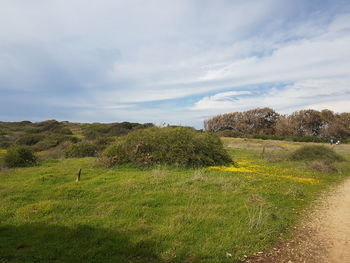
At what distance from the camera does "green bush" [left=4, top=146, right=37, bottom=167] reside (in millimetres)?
15449

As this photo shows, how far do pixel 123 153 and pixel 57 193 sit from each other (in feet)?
22.6

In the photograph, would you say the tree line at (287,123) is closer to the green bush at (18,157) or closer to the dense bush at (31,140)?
the dense bush at (31,140)

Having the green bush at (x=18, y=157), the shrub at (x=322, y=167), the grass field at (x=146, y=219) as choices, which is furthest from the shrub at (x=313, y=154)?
the green bush at (x=18, y=157)

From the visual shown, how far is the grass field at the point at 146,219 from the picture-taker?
468cm

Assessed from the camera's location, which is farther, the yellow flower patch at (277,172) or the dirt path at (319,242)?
the yellow flower patch at (277,172)

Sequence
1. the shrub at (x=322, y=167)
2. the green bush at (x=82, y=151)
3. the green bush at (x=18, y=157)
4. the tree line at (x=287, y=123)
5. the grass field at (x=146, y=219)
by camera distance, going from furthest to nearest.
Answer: the tree line at (x=287, y=123), the green bush at (x=82, y=151), the green bush at (x=18, y=157), the shrub at (x=322, y=167), the grass field at (x=146, y=219)

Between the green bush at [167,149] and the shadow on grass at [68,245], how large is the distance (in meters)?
8.98

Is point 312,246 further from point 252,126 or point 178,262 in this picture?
point 252,126

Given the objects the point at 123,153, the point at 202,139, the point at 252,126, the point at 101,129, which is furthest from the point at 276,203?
the point at 252,126

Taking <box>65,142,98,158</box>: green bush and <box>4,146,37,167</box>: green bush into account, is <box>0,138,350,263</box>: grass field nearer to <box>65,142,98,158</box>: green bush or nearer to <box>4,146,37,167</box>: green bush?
<box>4,146,37,167</box>: green bush

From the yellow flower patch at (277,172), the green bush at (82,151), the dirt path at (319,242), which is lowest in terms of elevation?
the dirt path at (319,242)

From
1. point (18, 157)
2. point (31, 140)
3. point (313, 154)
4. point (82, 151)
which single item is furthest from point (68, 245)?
point (31, 140)

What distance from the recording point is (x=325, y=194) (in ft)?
31.4

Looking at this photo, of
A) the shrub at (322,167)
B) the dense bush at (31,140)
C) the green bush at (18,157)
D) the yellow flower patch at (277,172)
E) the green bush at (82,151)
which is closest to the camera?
the yellow flower patch at (277,172)
